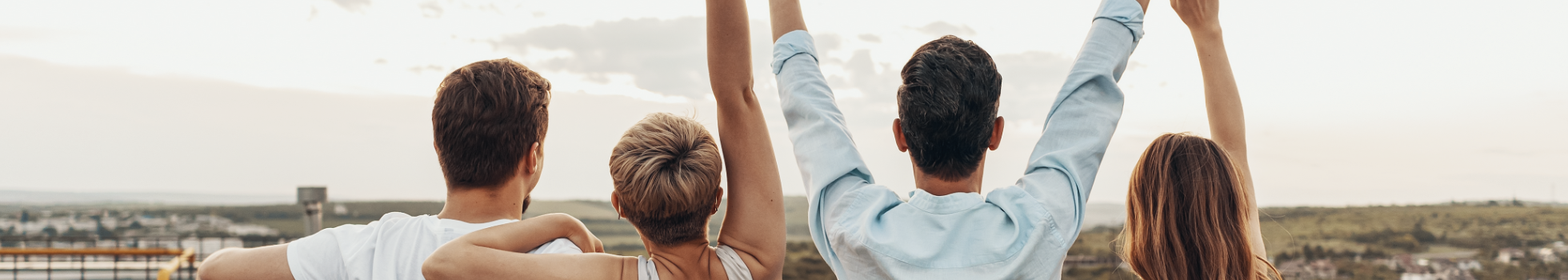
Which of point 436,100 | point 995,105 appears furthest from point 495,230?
point 995,105

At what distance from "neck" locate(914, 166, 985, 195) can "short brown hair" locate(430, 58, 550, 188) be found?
918 mm

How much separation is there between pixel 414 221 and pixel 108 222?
261 feet

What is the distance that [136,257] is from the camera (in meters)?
16.9

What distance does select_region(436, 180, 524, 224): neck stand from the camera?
171 cm

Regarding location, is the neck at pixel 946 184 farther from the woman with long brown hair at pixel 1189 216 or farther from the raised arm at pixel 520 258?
the raised arm at pixel 520 258

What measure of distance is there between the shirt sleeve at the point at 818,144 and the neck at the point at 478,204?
2.28 feet

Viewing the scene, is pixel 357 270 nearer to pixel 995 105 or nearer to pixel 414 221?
pixel 414 221

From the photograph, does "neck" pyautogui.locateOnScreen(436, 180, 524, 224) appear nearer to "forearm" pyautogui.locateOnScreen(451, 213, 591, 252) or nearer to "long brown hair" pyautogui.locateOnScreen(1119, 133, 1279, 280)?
"forearm" pyautogui.locateOnScreen(451, 213, 591, 252)

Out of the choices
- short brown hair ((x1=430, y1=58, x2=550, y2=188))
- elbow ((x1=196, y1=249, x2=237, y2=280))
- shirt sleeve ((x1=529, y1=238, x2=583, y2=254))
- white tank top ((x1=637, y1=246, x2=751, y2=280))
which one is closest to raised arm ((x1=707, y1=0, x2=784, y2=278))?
white tank top ((x1=637, y1=246, x2=751, y2=280))

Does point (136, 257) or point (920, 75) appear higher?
point (920, 75)

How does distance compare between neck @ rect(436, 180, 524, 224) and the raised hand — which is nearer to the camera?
neck @ rect(436, 180, 524, 224)

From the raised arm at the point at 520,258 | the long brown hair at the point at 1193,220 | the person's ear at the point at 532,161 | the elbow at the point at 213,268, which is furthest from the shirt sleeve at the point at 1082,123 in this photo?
the elbow at the point at 213,268

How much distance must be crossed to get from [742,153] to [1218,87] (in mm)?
1280

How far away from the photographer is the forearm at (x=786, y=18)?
1811 millimetres
